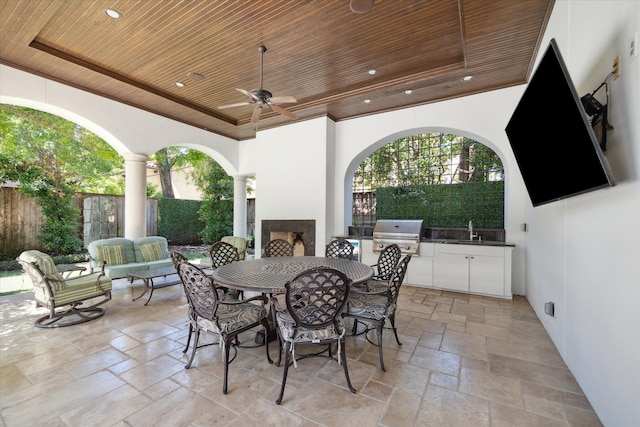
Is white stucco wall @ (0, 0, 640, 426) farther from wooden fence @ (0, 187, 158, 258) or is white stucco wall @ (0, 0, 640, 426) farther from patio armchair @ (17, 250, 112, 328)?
wooden fence @ (0, 187, 158, 258)

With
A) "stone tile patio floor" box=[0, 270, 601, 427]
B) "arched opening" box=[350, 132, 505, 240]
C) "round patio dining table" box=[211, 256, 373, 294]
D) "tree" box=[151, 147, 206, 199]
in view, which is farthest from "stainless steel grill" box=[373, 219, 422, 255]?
"tree" box=[151, 147, 206, 199]

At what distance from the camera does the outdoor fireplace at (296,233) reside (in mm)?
5539

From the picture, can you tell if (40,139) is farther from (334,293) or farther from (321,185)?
(334,293)

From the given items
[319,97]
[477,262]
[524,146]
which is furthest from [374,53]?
[477,262]

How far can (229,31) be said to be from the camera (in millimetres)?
3090

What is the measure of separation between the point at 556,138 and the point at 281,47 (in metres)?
3.02

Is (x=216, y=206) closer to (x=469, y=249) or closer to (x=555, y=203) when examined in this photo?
(x=469, y=249)

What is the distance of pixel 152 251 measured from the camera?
195 inches

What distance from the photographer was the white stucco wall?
143 centimetres

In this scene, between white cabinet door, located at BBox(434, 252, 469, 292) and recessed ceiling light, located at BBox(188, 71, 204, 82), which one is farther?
white cabinet door, located at BBox(434, 252, 469, 292)

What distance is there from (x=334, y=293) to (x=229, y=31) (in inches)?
122

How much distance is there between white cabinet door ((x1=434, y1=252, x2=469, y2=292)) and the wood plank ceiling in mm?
2718

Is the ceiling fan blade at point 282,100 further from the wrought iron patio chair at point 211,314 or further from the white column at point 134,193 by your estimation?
the white column at point 134,193

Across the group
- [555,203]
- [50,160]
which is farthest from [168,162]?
[555,203]
